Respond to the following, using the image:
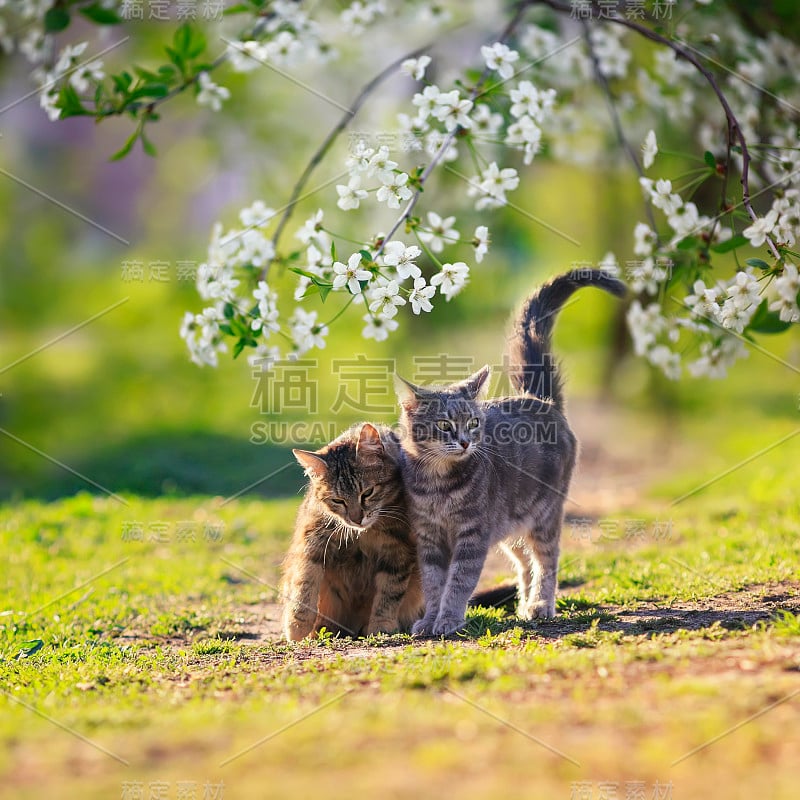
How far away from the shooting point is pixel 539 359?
5.62m

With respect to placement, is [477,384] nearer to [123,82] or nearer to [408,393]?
[408,393]

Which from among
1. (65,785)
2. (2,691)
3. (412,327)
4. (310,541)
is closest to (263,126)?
(412,327)

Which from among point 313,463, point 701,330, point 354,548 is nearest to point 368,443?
point 313,463

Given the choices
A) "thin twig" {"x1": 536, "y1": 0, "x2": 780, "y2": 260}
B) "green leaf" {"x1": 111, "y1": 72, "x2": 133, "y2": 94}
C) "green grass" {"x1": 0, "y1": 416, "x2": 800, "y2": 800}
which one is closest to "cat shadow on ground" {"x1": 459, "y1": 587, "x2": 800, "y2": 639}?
"green grass" {"x1": 0, "y1": 416, "x2": 800, "y2": 800}

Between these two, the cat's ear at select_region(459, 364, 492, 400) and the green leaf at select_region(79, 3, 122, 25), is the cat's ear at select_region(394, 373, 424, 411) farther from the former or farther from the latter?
the green leaf at select_region(79, 3, 122, 25)

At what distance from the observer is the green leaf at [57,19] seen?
570 cm

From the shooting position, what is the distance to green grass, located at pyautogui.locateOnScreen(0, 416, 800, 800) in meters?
2.98

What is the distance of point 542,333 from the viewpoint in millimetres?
5703

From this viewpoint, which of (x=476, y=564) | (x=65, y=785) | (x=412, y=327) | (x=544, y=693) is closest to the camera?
(x=65, y=785)

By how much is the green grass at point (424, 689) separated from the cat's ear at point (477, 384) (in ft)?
4.11

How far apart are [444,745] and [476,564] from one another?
6.16 ft

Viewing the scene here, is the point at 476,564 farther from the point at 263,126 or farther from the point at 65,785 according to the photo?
the point at 263,126

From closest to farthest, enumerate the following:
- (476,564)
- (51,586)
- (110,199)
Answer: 1. (476,564)
2. (51,586)
3. (110,199)

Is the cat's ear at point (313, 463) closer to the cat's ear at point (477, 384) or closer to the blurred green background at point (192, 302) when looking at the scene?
the cat's ear at point (477, 384)
